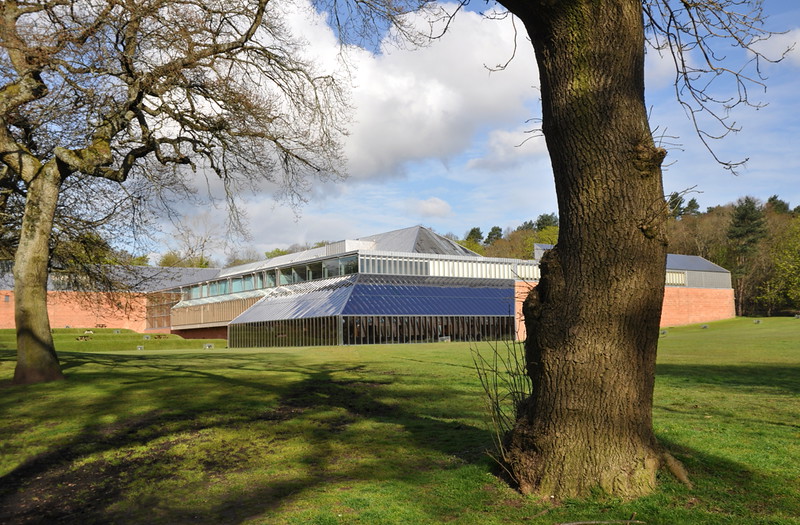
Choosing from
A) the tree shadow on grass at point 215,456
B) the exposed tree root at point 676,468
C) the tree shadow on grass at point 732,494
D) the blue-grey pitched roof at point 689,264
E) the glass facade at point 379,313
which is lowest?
the tree shadow on grass at point 215,456

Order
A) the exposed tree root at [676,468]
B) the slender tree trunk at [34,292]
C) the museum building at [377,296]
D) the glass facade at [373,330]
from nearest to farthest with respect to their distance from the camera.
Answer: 1. the exposed tree root at [676,468]
2. the slender tree trunk at [34,292]
3. the glass facade at [373,330]
4. the museum building at [377,296]

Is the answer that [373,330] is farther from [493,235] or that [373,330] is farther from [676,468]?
[493,235]

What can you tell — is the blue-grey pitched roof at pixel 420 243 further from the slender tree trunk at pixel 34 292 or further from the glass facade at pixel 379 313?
the slender tree trunk at pixel 34 292

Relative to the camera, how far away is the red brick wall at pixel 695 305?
198 feet

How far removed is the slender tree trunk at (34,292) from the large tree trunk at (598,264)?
1024 cm

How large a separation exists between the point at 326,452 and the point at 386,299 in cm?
3343

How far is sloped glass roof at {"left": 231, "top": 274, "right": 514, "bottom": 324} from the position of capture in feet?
132

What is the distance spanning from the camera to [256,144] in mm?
15516

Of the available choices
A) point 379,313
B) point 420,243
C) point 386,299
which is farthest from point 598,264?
point 420,243

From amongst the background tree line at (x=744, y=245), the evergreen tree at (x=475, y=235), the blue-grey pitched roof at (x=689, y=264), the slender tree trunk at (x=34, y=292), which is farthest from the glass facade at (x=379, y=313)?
the evergreen tree at (x=475, y=235)

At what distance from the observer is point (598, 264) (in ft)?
17.4

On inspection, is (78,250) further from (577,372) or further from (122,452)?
(577,372)

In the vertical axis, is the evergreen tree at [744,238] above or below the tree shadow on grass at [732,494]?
above

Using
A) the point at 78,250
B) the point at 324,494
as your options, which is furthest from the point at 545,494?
the point at 78,250
